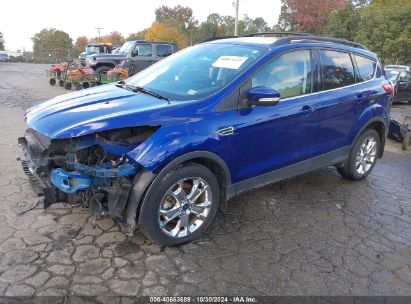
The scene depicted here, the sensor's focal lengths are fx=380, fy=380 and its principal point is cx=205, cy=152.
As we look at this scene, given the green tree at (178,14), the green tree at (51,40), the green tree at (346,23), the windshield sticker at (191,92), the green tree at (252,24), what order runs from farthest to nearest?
the green tree at (51,40), the green tree at (178,14), the green tree at (252,24), the green tree at (346,23), the windshield sticker at (191,92)

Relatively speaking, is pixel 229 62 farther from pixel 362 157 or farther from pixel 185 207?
pixel 362 157

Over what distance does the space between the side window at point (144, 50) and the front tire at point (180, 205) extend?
44.5ft

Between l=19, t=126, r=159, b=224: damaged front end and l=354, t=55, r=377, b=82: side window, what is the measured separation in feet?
10.4

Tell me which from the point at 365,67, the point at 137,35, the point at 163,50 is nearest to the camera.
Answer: the point at 365,67

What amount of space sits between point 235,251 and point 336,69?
260 centimetres

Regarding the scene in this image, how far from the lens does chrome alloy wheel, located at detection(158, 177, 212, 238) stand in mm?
3365

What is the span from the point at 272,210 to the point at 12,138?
4.90 metres

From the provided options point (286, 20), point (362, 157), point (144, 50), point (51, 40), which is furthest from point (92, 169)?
point (51, 40)

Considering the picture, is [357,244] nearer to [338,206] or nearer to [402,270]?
[402,270]

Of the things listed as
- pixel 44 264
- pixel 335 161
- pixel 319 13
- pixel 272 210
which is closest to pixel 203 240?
pixel 272 210

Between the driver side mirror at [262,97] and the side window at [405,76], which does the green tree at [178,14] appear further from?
the driver side mirror at [262,97]

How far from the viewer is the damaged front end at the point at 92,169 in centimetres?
308

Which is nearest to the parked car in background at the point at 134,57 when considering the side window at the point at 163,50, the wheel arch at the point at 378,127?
the side window at the point at 163,50

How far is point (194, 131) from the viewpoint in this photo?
10.8 ft
